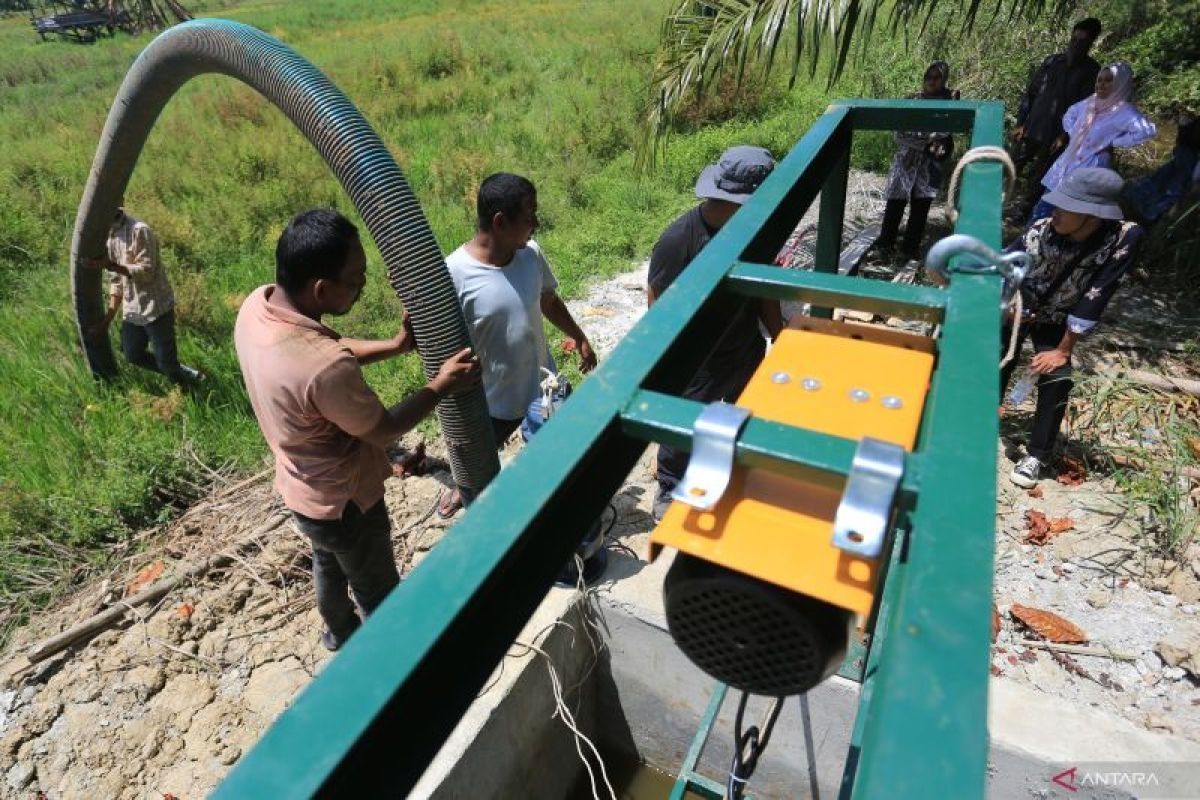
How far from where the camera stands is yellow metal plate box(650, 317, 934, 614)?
912mm

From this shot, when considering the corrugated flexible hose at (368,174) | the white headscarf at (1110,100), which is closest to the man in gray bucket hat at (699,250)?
the corrugated flexible hose at (368,174)

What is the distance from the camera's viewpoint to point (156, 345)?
16.5 ft

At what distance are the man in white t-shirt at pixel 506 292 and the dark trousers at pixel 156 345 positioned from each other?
→ 2.91 m

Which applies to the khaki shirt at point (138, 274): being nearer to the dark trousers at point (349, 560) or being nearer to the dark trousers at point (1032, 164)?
the dark trousers at point (349, 560)

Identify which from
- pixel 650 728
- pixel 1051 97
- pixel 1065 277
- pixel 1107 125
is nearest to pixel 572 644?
pixel 650 728

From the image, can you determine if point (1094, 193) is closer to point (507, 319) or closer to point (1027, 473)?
point (1027, 473)

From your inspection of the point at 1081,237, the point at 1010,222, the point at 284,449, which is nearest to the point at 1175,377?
the point at 1081,237

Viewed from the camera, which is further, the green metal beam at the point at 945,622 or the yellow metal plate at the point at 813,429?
the yellow metal plate at the point at 813,429

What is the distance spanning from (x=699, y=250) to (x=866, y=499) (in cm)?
236

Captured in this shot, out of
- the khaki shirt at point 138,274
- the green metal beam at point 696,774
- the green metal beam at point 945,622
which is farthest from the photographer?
the khaki shirt at point 138,274

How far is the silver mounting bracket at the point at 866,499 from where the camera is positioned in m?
0.84

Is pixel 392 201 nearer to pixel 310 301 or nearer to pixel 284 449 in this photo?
pixel 310 301

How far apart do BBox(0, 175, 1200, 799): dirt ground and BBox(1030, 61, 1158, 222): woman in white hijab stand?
237cm

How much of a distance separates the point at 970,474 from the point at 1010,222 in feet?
23.7
